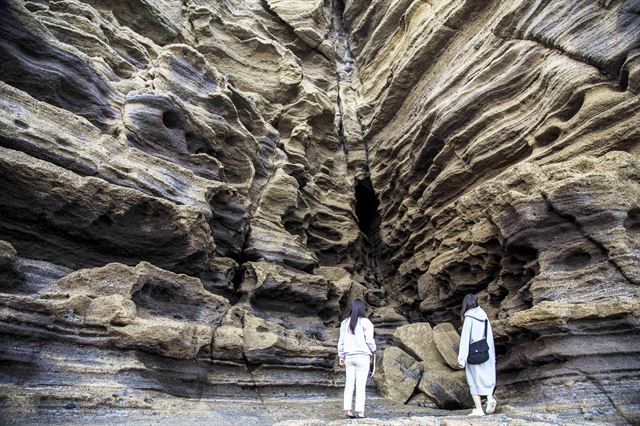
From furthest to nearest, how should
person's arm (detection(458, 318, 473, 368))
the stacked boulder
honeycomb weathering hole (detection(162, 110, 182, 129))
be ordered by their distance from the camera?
1. honeycomb weathering hole (detection(162, 110, 182, 129))
2. the stacked boulder
3. person's arm (detection(458, 318, 473, 368))

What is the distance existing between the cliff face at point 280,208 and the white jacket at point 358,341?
2101 mm

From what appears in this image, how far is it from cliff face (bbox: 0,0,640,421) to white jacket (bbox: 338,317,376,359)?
210 centimetres

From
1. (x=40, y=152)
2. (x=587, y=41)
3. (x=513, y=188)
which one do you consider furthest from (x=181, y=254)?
(x=587, y=41)

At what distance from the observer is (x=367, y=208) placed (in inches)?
809

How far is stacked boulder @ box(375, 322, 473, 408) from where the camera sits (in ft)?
30.6

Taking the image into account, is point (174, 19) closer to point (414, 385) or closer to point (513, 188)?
point (513, 188)

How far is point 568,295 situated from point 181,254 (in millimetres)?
7439

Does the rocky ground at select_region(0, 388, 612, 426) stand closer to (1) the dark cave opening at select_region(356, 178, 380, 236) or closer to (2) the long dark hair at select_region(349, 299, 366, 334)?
(2) the long dark hair at select_region(349, 299, 366, 334)

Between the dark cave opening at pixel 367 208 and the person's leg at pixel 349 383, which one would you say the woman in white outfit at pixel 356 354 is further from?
the dark cave opening at pixel 367 208

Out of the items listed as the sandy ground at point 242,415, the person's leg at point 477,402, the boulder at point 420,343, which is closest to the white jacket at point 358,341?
the sandy ground at point 242,415

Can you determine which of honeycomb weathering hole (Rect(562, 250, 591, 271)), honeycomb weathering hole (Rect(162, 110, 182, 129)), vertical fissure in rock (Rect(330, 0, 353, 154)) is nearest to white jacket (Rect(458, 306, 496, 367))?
honeycomb weathering hole (Rect(562, 250, 591, 271))

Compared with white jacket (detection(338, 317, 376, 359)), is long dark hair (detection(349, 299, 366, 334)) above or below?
above

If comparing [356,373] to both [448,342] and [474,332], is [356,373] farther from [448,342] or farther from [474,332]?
[448,342]

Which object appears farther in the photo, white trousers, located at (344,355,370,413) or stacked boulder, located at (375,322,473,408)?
stacked boulder, located at (375,322,473,408)
